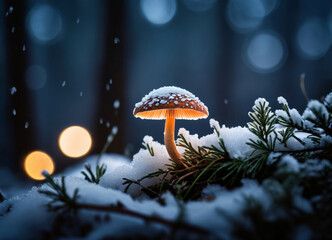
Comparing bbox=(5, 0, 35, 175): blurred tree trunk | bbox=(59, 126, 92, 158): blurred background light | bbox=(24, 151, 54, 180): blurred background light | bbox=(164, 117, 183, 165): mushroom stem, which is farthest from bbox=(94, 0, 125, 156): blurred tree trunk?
bbox=(164, 117, 183, 165): mushroom stem

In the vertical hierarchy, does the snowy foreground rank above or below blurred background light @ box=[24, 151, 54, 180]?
above

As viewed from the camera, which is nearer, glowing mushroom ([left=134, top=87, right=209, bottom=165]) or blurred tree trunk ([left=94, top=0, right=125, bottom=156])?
glowing mushroom ([left=134, top=87, right=209, bottom=165])

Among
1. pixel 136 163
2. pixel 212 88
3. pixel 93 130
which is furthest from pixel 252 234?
pixel 212 88

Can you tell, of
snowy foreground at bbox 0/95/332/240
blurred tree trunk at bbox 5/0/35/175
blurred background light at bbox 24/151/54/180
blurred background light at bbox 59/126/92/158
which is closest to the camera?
snowy foreground at bbox 0/95/332/240

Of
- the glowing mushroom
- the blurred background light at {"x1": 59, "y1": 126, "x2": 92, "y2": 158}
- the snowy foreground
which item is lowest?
the blurred background light at {"x1": 59, "y1": 126, "x2": 92, "y2": 158}

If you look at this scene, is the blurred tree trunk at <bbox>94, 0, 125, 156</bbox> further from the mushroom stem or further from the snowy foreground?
the snowy foreground

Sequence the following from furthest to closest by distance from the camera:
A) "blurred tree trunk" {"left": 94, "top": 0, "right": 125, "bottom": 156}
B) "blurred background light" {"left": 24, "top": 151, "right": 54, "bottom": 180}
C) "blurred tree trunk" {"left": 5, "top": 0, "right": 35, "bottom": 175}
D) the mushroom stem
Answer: "blurred background light" {"left": 24, "top": 151, "right": 54, "bottom": 180}
"blurred tree trunk" {"left": 5, "top": 0, "right": 35, "bottom": 175}
"blurred tree trunk" {"left": 94, "top": 0, "right": 125, "bottom": 156}
the mushroom stem

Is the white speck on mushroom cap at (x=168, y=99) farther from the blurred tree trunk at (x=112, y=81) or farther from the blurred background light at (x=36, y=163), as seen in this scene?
the blurred background light at (x=36, y=163)

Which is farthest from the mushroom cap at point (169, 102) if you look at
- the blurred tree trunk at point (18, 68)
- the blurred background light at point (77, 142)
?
the blurred background light at point (77, 142)
